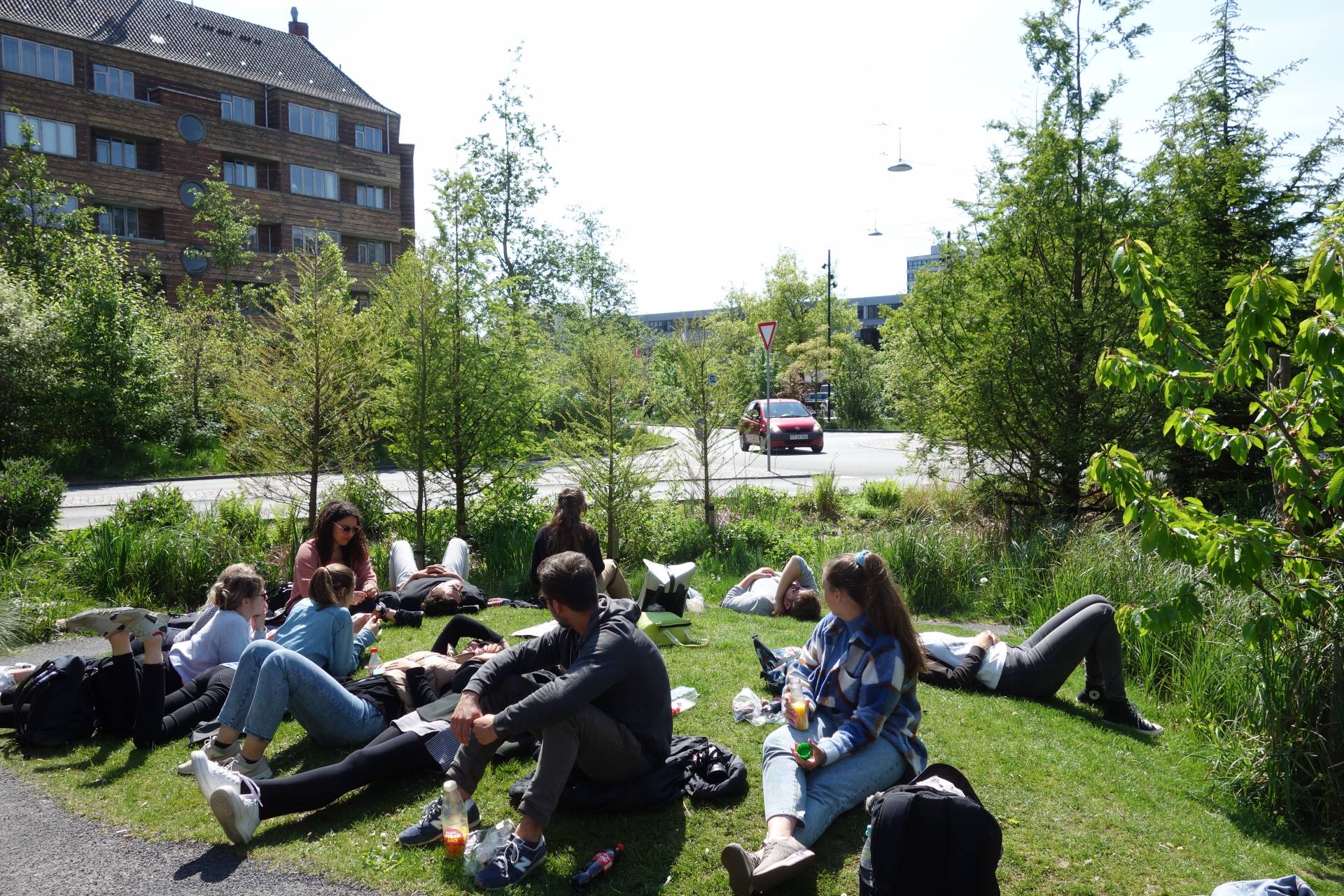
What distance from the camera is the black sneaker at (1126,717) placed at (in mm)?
5492

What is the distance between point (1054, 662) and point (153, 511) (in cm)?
911

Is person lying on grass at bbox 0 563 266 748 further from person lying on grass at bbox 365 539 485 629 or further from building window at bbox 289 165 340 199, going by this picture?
building window at bbox 289 165 340 199

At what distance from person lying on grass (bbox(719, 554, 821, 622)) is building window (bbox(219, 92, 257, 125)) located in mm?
40681

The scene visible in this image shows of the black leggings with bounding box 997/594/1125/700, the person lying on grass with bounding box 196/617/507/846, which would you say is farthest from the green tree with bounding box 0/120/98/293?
the black leggings with bounding box 997/594/1125/700

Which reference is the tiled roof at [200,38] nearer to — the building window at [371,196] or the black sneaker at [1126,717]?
the building window at [371,196]

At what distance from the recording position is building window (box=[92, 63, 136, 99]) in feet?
117

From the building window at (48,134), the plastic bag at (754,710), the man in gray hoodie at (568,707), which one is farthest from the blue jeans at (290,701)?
the building window at (48,134)

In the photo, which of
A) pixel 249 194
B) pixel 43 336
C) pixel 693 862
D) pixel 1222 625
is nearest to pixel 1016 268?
pixel 1222 625

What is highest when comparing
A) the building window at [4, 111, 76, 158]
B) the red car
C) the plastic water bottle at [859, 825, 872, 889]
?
the building window at [4, 111, 76, 158]

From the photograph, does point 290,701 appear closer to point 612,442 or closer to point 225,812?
point 225,812

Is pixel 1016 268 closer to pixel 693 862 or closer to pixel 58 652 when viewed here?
pixel 693 862

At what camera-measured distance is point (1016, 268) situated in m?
10.8

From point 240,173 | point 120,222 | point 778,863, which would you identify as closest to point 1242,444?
point 778,863

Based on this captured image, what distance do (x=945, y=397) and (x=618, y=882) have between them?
929 centimetres
